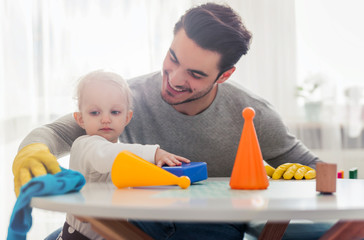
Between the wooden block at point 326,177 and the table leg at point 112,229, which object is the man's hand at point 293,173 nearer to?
the wooden block at point 326,177

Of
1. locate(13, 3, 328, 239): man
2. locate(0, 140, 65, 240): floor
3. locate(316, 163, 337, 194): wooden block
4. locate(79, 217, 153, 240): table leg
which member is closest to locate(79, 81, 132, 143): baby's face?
locate(13, 3, 328, 239): man

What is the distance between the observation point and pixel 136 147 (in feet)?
4.13

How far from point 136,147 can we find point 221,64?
1.78 ft

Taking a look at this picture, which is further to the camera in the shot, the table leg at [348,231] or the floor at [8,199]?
the floor at [8,199]

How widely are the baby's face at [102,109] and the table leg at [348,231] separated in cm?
72

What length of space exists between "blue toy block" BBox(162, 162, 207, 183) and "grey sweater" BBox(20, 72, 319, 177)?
20.2 inches

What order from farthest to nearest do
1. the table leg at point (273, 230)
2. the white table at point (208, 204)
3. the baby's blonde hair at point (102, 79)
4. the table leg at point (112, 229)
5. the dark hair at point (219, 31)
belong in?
the dark hair at point (219, 31) < the baby's blonde hair at point (102, 79) < the table leg at point (273, 230) < the table leg at point (112, 229) < the white table at point (208, 204)

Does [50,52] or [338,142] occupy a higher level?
[50,52]

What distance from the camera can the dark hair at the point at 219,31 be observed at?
1.59m

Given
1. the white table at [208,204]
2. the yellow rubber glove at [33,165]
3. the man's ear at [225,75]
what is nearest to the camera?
the white table at [208,204]

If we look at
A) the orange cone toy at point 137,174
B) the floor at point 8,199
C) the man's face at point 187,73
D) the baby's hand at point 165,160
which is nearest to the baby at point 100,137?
the baby's hand at point 165,160

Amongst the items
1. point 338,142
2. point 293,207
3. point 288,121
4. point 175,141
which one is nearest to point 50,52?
point 175,141

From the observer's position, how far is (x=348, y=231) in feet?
2.99

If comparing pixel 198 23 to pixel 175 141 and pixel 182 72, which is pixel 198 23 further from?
pixel 175 141
